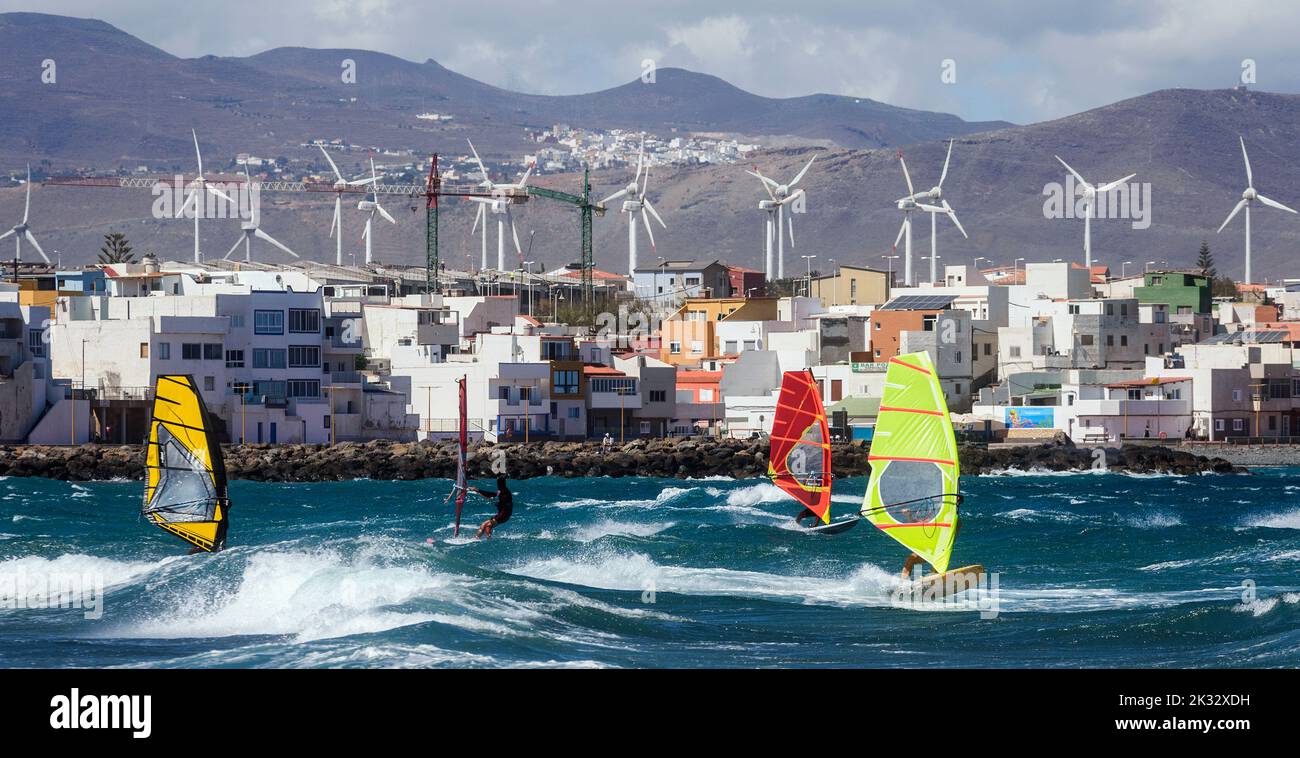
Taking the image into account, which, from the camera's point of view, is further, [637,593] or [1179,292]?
[1179,292]

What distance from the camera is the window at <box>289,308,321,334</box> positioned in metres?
81.8

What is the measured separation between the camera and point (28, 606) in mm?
33031

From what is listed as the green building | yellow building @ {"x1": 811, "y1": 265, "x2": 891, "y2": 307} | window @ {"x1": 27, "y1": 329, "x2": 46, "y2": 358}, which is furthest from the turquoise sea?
yellow building @ {"x1": 811, "y1": 265, "x2": 891, "y2": 307}

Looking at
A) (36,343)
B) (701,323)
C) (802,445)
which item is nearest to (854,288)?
→ (701,323)

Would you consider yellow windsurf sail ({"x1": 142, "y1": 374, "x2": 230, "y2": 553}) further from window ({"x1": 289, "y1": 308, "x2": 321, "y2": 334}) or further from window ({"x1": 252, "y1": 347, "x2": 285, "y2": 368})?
window ({"x1": 289, "y1": 308, "x2": 321, "y2": 334})

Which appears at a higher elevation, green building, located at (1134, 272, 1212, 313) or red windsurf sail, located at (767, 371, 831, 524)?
green building, located at (1134, 272, 1212, 313)

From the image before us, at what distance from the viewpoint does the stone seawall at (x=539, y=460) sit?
72.6 meters

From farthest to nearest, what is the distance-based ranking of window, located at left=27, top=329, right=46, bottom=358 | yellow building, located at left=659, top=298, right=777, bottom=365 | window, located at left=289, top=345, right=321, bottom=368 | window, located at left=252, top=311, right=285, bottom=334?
yellow building, located at left=659, top=298, right=777, bottom=365 → window, located at left=27, top=329, right=46, bottom=358 → window, located at left=289, top=345, right=321, bottom=368 → window, located at left=252, top=311, right=285, bottom=334

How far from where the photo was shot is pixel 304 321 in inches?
3231

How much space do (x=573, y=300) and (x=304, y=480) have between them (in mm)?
71664

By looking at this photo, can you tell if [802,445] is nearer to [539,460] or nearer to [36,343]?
[539,460]

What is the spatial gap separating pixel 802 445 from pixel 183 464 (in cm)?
1946

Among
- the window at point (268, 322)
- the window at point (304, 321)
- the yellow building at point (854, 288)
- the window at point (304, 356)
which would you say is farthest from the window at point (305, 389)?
the yellow building at point (854, 288)

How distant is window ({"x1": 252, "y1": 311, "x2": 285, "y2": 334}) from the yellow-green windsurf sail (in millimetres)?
51033
